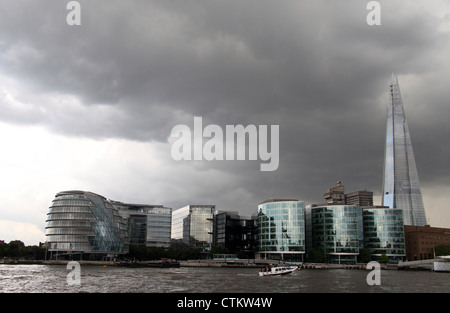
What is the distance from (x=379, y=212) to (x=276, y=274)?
11330cm

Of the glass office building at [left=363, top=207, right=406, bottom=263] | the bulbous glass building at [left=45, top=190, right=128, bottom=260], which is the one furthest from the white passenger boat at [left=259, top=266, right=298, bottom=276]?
the glass office building at [left=363, top=207, right=406, bottom=263]

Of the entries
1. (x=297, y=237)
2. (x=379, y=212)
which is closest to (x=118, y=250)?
(x=297, y=237)

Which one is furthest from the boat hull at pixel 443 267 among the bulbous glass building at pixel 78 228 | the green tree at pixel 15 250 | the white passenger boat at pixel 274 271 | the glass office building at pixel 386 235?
the green tree at pixel 15 250

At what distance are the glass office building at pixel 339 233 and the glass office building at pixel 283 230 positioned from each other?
13.5 m

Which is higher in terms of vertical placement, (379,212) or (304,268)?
(379,212)

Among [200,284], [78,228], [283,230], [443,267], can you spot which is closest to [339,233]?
[283,230]

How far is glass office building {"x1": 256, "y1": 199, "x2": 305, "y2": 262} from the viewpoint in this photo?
184m

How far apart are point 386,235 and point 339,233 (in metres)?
24.5

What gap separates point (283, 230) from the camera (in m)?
186

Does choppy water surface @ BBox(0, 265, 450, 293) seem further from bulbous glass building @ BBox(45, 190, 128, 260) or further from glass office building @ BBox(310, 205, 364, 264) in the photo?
glass office building @ BBox(310, 205, 364, 264)
